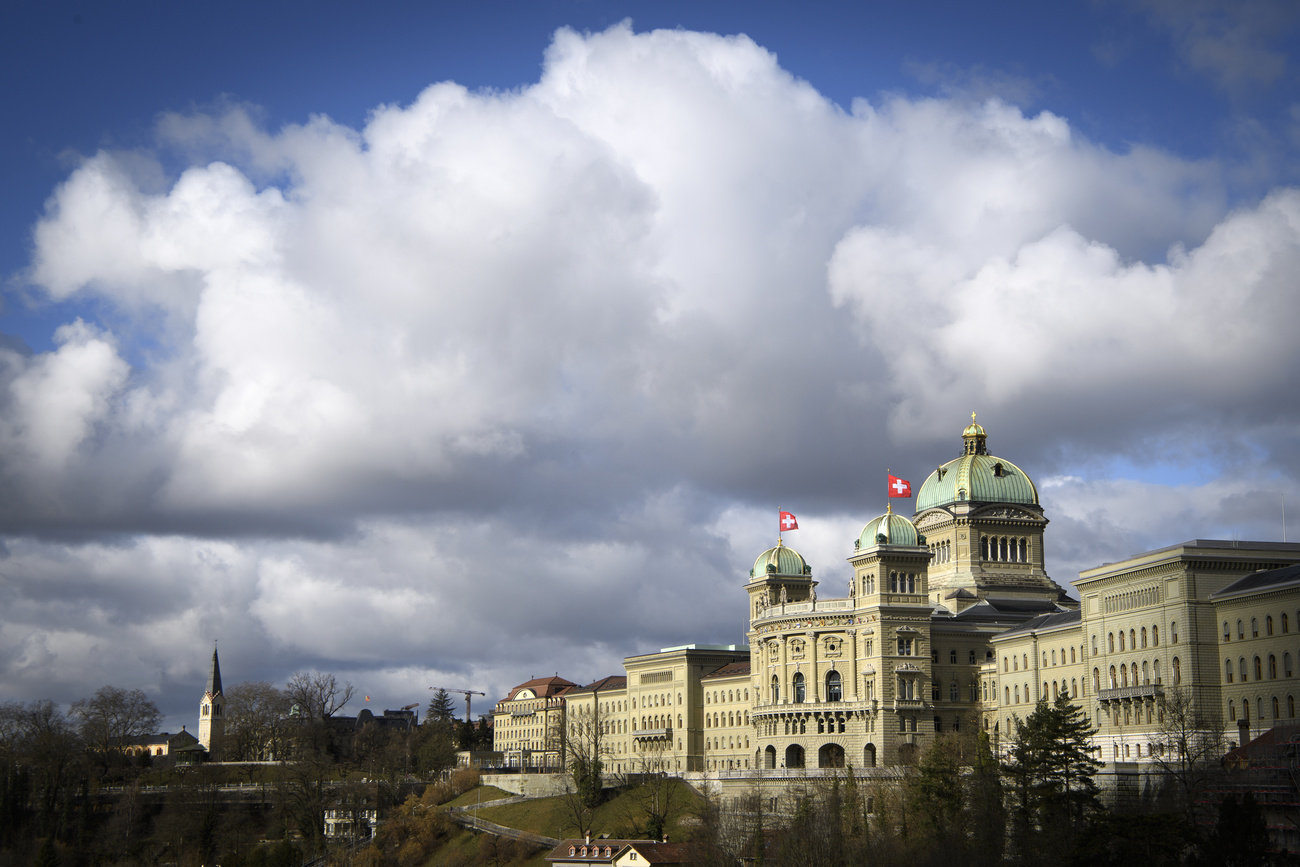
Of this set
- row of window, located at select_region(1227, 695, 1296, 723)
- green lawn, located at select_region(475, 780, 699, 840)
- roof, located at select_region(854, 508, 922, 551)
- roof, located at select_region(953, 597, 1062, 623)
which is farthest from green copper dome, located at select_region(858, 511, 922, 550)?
row of window, located at select_region(1227, 695, 1296, 723)

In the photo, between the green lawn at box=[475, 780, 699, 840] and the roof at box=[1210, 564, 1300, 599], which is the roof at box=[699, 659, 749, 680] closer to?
the green lawn at box=[475, 780, 699, 840]

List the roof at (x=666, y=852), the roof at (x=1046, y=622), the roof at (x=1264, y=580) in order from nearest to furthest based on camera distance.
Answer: the roof at (x=1264, y=580) → the roof at (x=666, y=852) → the roof at (x=1046, y=622)

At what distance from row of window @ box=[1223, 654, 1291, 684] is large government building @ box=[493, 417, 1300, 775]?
0.15 metres

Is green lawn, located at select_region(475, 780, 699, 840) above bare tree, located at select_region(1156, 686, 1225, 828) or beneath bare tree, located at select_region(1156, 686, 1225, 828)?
beneath

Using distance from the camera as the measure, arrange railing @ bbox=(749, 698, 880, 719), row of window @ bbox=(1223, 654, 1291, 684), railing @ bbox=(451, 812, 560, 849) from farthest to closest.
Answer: railing @ bbox=(451, 812, 560, 849), railing @ bbox=(749, 698, 880, 719), row of window @ bbox=(1223, 654, 1291, 684)

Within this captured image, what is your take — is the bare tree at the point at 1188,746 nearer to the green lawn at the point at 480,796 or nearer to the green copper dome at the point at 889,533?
the green copper dome at the point at 889,533

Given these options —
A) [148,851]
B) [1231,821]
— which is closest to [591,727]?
[148,851]

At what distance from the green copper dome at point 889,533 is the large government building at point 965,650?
194 mm

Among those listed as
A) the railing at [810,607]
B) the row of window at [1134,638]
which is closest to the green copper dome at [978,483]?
the railing at [810,607]

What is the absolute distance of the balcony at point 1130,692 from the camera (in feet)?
356

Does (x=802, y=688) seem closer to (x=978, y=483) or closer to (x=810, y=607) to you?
(x=810, y=607)

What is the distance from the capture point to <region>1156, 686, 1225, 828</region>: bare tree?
285 ft

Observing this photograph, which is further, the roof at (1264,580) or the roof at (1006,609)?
the roof at (1006,609)

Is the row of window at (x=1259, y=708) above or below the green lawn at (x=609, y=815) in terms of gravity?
above
